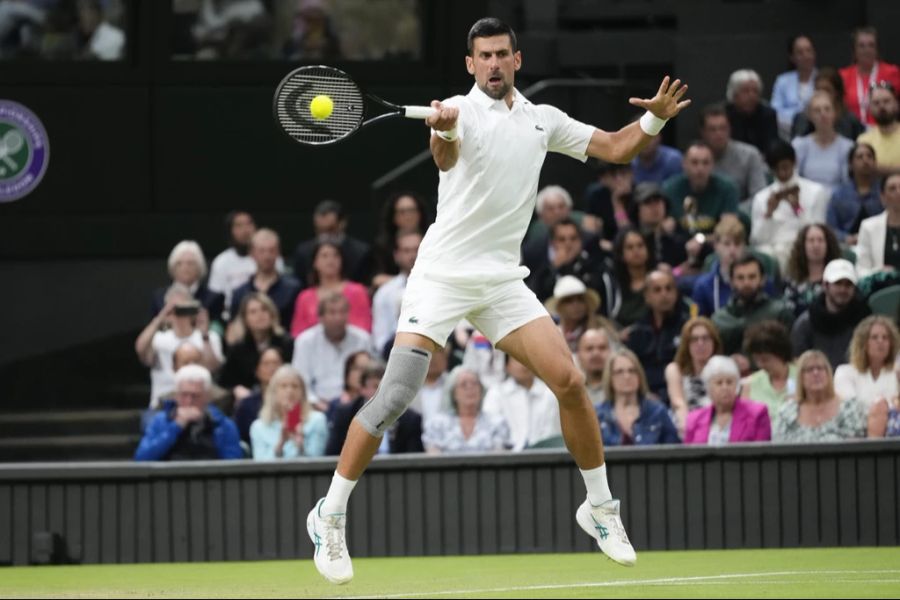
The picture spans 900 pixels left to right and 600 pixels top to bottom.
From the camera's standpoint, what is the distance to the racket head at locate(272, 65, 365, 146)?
26.7 feet

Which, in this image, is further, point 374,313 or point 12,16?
point 12,16

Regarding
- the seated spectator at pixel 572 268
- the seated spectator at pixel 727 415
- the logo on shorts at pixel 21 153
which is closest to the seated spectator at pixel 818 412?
the seated spectator at pixel 727 415

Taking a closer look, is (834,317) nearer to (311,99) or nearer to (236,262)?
(236,262)

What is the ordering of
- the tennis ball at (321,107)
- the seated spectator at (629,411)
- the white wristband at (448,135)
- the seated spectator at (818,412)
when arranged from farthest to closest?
1. the seated spectator at (629,411)
2. the seated spectator at (818,412)
3. the tennis ball at (321,107)
4. the white wristband at (448,135)

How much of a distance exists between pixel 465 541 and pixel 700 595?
367 centimetres

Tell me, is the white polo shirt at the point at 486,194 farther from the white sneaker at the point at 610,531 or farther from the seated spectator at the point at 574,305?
the seated spectator at the point at 574,305

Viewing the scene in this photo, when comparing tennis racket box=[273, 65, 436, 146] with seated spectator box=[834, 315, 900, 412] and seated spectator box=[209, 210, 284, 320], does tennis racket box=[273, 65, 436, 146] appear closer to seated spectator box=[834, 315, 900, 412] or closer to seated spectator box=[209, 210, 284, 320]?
seated spectator box=[834, 315, 900, 412]

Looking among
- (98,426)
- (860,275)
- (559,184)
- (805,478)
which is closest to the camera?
(805,478)

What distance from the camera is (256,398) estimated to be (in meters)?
12.7

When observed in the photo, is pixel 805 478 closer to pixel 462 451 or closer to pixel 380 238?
pixel 462 451

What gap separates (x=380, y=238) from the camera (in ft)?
46.9

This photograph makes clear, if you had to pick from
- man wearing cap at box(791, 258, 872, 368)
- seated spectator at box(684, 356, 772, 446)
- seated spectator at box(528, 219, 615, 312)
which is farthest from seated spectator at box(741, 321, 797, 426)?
seated spectator at box(528, 219, 615, 312)

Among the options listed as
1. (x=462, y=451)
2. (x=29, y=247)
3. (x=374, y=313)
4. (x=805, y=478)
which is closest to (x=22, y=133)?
(x=29, y=247)

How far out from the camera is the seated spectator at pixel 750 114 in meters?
15.2
